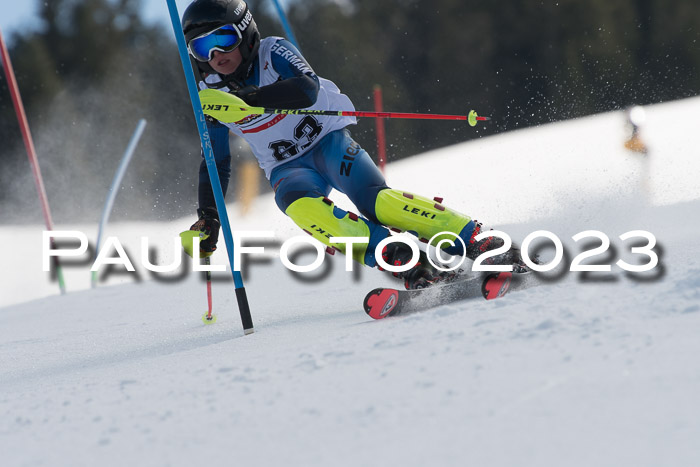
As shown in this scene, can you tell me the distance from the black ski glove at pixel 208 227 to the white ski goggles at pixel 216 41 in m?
0.54

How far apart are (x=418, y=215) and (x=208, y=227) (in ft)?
2.51

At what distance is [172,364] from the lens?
1850 mm

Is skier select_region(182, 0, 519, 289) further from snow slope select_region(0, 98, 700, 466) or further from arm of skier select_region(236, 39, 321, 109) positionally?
snow slope select_region(0, 98, 700, 466)

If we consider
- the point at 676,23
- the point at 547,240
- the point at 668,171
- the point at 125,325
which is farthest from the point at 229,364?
the point at 676,23

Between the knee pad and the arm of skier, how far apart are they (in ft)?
1.33

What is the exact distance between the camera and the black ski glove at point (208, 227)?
8.56ft

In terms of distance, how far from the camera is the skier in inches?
93.0

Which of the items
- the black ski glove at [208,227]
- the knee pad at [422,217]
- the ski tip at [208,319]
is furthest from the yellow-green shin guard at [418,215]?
the ski tip at [208,319]

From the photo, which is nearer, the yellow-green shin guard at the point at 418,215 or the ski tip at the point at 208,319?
the yellow-green shin guard at the point at 418,215

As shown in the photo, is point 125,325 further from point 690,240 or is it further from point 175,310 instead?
point 690,240

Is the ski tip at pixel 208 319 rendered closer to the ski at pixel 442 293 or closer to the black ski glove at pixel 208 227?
the black ski glove at pixel 208 227

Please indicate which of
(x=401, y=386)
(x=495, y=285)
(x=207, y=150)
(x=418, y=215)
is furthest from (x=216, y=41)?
(x=401, y=386)

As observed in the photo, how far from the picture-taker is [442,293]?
7.41ft

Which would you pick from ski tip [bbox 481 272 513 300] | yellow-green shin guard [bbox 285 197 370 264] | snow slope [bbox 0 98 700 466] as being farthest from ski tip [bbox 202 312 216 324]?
ski tip [bbox 481 272 513 300]
